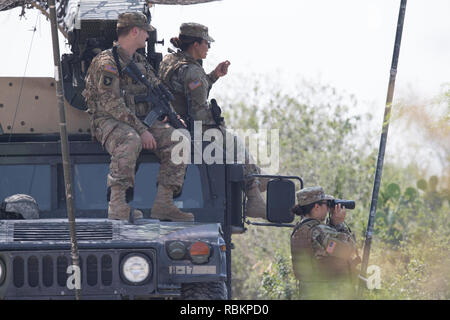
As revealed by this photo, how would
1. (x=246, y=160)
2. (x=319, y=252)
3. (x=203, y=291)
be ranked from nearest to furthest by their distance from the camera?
(x=203, y=291) → (x=319, y=252) → (x=246, y=160)

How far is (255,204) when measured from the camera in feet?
26.9

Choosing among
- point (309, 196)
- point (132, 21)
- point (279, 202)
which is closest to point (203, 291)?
point (279, 202)

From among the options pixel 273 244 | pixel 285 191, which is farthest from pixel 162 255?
pixel 273 244

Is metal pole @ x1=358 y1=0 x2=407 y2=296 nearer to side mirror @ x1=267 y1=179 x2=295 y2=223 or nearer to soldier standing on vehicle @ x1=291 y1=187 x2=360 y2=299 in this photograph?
soldier standing on vehicle @ x1=291 y1=187 x2=360 y2=299

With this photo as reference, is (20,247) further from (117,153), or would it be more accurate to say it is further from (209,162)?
(209,162)

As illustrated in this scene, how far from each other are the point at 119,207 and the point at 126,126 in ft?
2.05

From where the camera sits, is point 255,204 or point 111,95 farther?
point 255,204

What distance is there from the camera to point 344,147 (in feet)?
74.4

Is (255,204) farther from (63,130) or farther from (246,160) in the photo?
(63,130)

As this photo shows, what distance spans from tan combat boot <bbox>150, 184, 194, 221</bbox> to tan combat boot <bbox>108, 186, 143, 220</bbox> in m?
0.14

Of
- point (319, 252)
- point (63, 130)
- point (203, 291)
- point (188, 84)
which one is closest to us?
point (63, 130)

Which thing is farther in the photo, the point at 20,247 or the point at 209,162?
the point at 209,162

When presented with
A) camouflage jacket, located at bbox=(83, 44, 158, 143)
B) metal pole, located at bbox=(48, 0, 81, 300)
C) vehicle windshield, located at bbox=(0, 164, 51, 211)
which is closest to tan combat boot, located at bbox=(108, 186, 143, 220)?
camouflage jacket, located at bbox=(83, 44, 158, 143)

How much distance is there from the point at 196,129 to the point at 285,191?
1.00 metres
